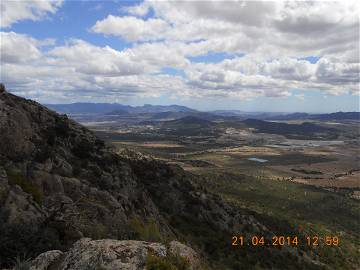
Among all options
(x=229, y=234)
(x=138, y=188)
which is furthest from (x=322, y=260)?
(x=138, y=188)

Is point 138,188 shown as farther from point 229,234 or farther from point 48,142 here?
point 229,234

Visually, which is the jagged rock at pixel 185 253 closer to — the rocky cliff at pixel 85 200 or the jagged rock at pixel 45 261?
the rocky cliff at pixel 85 200

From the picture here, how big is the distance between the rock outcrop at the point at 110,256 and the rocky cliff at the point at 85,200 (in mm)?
764

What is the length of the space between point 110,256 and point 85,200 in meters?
20.2

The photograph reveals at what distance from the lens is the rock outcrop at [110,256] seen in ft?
36.5

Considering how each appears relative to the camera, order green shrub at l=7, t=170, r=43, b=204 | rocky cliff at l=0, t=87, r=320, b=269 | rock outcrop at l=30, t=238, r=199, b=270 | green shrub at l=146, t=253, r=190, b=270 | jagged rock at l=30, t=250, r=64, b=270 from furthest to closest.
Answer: green shrub at l=7, t=170, r=43, b=204, rocky cliff at l=0, t=87, r=320, b=269, jagged rock at l=30, t=250, r=64, b=270, rock outcrop at l=30, t=238, r=199, b=270, green shrub at l=146, t=253, r=190, b=270

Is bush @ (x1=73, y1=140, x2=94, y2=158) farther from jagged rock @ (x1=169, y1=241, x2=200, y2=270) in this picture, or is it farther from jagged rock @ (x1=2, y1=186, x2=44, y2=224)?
jagged rock @ (x1=169, y1=241, x2=200, y2=270)

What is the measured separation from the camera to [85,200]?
101 ft

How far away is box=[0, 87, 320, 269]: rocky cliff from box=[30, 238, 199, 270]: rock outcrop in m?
0.76

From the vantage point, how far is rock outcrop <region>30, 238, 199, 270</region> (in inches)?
438
